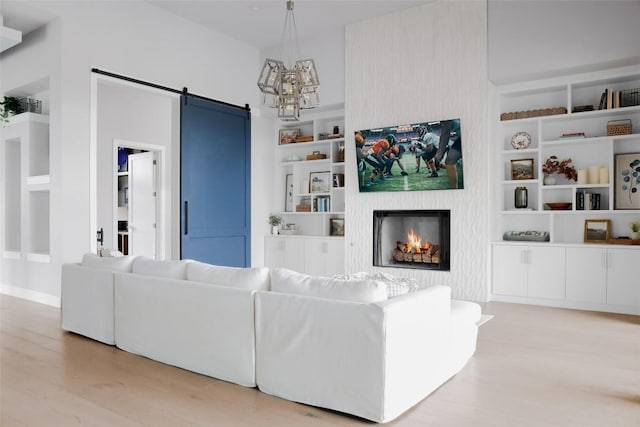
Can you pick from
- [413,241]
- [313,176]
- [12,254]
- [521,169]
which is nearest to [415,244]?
[413,241]

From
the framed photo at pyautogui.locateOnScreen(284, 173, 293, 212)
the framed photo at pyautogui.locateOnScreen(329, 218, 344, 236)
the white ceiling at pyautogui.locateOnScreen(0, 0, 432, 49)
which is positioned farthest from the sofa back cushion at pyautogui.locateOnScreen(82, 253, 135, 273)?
the framed photo at pyautogui.locateOnScreen(284, 173, 293, 212)

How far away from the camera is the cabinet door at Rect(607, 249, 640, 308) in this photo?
16.2 feet

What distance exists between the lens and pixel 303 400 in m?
2.64

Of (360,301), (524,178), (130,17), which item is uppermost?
(130,17)

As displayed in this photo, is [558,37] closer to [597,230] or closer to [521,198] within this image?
[521,198]

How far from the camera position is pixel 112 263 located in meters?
3.92

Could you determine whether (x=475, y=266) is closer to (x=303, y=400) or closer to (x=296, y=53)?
(x=303, y=400)

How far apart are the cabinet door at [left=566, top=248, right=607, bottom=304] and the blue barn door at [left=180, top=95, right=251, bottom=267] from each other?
449 centimetres

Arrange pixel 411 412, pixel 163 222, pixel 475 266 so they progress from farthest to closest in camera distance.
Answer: pixel 163 222
pixel 475 266
pixel 411 412

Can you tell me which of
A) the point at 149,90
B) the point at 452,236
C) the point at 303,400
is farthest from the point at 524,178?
the point at 149,90

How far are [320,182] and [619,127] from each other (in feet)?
13.2

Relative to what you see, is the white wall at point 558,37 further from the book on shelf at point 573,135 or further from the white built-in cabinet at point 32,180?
the white built-in cabinet at point 32,180

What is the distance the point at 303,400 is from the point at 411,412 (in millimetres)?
594

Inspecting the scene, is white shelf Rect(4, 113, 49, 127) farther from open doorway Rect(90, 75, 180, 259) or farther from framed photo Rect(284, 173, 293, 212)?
framed photo Rect(284, 173, 293, 212)
